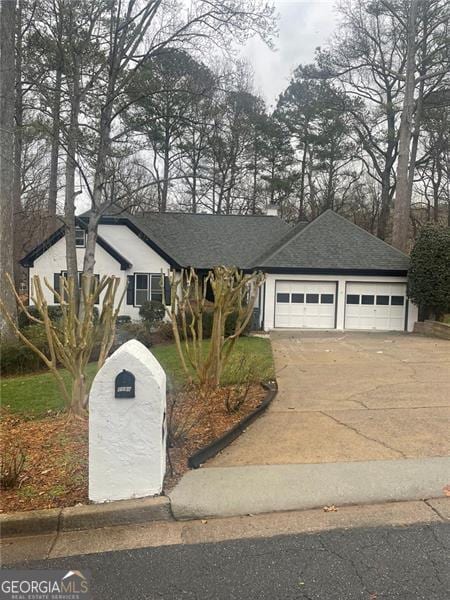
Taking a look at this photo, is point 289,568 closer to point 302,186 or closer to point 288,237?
point 288,237

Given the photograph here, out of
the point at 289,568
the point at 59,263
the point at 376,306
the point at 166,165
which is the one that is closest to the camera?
the point at 289,568

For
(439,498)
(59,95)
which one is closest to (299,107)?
(59,95)

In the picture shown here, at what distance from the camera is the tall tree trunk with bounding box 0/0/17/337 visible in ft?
40.8

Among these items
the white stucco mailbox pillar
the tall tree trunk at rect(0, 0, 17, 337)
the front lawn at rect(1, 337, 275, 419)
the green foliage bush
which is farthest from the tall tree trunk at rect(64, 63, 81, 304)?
the green foliage bush

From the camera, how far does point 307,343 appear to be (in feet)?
49.6

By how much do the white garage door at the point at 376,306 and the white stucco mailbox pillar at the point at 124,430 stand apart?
17.1 m

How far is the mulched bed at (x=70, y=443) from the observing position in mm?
3814

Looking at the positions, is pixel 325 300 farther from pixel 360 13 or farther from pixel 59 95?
pixel 360 13

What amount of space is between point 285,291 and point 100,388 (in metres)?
16.5

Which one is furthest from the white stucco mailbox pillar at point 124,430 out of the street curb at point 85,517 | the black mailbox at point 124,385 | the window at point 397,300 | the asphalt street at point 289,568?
the window at point 397,300

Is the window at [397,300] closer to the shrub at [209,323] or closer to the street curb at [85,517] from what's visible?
the shrub at [209,323]

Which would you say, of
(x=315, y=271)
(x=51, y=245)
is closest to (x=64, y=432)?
(x=315, y=271)

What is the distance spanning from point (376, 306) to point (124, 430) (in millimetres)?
17961

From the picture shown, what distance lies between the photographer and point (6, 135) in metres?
12.4
